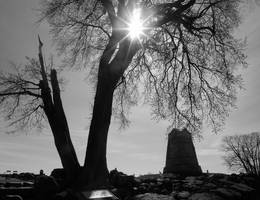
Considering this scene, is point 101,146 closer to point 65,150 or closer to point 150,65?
point 65,150

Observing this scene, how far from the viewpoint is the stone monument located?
58.4ft

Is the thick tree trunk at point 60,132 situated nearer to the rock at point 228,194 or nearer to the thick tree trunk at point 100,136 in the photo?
the thick tree trunk at point 100,136

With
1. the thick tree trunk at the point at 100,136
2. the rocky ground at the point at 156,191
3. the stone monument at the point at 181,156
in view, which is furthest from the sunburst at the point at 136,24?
the stone monument at the point at 181,156

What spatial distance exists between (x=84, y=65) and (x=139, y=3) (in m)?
4.00

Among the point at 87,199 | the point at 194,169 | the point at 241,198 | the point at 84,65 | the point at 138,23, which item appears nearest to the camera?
the point at 87,199

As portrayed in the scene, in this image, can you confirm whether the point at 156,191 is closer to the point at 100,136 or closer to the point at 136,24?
the point at 100,136

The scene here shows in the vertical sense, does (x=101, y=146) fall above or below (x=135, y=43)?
below

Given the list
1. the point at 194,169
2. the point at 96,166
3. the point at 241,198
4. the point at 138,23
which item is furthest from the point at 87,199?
the point at 194,169

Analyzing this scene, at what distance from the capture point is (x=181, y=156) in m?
18.4

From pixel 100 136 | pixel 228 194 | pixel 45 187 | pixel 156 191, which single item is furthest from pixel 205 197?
pixel 45 187

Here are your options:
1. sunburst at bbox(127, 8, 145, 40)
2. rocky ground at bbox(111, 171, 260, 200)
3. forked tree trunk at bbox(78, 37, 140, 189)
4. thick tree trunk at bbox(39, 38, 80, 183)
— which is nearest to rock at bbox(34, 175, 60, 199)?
forked tree trunk at bbox(78, 37, 140, 189)

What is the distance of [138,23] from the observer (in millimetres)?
10516

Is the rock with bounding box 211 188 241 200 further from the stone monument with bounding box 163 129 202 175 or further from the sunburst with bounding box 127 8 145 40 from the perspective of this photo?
the stone monument with bounding box 163 129 202 175

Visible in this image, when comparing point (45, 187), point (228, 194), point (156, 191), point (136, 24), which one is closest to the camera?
point (45, 187)
